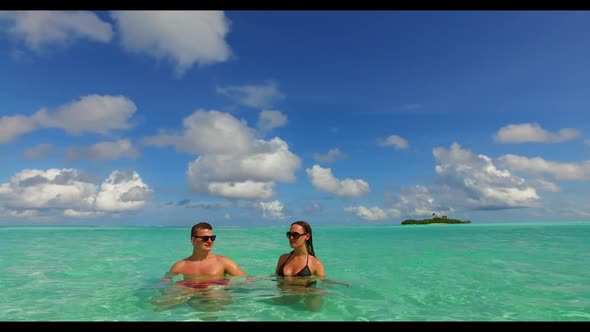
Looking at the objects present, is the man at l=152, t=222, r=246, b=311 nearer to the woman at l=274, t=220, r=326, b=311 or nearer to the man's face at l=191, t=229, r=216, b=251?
the man's face at l=191, t=229, r=216, b=251

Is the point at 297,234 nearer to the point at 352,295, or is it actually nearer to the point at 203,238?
the point at 352,295

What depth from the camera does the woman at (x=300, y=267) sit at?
267 inches

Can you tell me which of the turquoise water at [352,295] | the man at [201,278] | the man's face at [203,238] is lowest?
the turquoise water at [352,295]

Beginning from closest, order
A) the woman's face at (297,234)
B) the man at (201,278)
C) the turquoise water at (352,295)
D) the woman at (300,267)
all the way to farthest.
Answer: the turquoise water at (352,295) < the man at (201,278) < the woman at (300,267) < the woman's face at (297,234)

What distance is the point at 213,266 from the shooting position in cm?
763

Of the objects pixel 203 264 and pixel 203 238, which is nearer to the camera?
pixel 203 238

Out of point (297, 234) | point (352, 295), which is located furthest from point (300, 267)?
point (352, 295)

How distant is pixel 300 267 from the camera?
757 cm

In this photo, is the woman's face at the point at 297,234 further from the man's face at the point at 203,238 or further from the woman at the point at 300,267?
the man's face at the point at 203,238

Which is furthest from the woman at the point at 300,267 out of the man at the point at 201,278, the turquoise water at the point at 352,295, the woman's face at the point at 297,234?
the man at the point at 201,278
